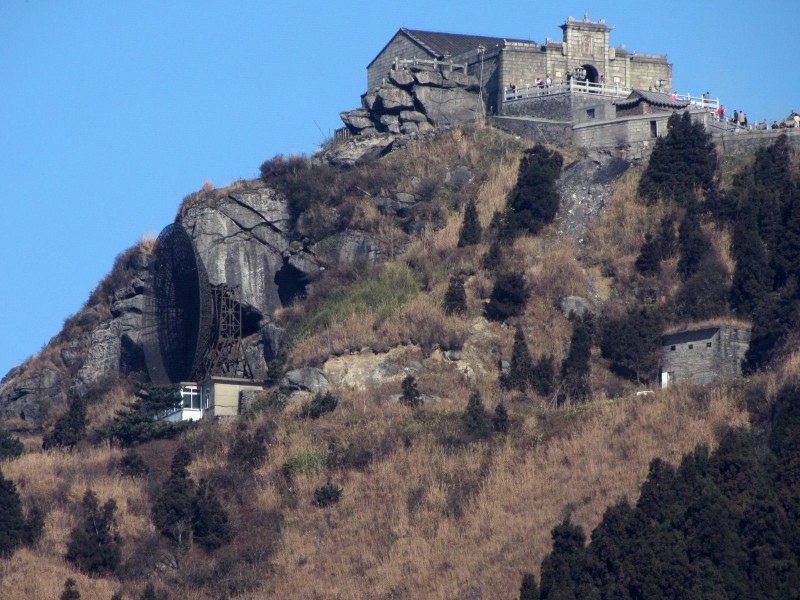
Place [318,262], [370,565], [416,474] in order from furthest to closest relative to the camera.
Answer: [318,262] → [416,474] → [370,565]

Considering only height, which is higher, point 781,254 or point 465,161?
point 465,161

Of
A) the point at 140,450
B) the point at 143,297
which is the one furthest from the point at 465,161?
the point at 140,450

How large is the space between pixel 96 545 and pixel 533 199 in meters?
24.0

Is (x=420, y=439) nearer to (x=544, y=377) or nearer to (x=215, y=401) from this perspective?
(x=544, y=377)

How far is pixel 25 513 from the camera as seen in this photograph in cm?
6378

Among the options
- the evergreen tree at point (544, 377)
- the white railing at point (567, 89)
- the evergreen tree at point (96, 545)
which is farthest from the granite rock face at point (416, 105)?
the evergreen tree at point (96, 545)

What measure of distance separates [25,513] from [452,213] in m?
22.8

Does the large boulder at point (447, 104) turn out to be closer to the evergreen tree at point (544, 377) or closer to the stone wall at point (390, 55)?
the stone wall at point (390, 55)

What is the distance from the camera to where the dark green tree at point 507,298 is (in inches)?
2827

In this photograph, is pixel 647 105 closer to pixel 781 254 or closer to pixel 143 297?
pixel 781 254

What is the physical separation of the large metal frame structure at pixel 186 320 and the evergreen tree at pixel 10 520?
1208 centimetres

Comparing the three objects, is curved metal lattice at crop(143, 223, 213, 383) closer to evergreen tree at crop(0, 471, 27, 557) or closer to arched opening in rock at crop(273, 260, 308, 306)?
arched opening in rock at crop(273, 260, 308, 306)

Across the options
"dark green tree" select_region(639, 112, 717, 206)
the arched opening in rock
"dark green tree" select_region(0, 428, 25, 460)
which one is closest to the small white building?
"dark green tree" select_region(0, 428, 25, 460)

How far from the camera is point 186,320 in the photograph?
76250mm
